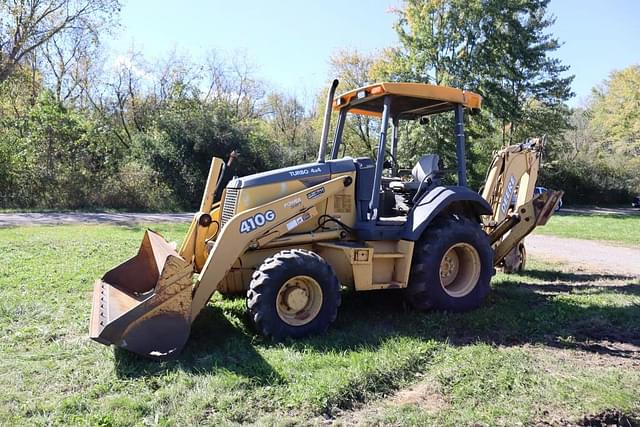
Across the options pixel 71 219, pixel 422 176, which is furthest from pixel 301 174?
pixel 71 219

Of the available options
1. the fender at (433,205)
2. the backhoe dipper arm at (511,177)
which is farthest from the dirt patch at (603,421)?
the backhoe dipper arm at (511,177)

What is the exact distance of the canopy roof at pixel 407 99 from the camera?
591 cm

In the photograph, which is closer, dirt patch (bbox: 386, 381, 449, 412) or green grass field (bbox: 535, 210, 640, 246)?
dirt patch (bbox: 386, 381, 449, 412)

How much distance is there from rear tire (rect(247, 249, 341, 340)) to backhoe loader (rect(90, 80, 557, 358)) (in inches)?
0.4

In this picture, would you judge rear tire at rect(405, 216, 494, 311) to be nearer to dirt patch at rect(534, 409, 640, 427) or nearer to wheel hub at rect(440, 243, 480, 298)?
wheel hub at rect(440, 243, 480, 298)

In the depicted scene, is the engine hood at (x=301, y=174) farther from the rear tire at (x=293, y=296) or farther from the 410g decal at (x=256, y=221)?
the rear tire at (x=293, y=296)

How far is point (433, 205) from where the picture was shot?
579 cm

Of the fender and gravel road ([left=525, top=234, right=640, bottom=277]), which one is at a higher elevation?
the fender

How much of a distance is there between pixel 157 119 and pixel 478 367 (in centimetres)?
2237

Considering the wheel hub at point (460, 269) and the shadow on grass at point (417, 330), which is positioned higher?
the wheel hub at point (460, 269)

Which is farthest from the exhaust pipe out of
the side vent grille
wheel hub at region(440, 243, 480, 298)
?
wheel hub at region(440, 243, 480, 298)

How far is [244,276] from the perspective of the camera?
545 cm

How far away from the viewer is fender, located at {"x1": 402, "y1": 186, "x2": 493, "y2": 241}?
224 inches

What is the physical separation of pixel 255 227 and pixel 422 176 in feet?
7.79
